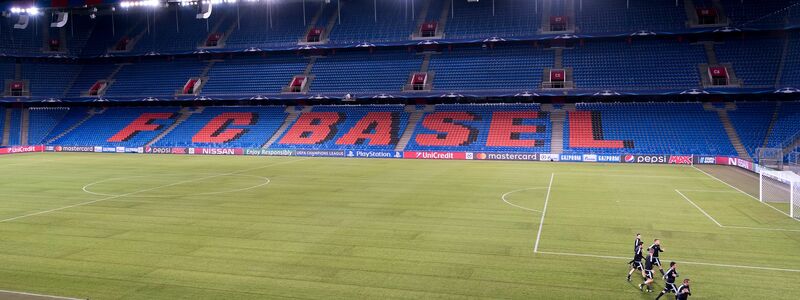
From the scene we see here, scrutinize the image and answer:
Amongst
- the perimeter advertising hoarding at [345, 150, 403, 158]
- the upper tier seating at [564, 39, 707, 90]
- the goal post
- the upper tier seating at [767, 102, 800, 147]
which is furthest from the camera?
the upper tier seating at [564, 39, 707, 90]

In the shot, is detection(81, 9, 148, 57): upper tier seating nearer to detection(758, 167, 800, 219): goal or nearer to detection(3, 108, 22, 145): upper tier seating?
detection(3, 108, 22, 145): upper tier seating

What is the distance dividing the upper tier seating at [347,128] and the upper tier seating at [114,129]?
16.0 meters

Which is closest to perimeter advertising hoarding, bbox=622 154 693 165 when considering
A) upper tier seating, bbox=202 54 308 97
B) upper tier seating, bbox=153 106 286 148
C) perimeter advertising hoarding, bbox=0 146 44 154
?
upper tier seating, bbox=153 106 286 148

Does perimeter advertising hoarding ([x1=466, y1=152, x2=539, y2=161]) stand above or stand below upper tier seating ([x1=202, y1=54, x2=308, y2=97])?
below

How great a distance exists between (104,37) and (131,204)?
189 feet

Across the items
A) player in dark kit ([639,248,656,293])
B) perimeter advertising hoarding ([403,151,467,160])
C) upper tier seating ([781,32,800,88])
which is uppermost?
upper tier seating ([781,32,800,88])

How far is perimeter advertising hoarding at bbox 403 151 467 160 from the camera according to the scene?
4822 centimetres

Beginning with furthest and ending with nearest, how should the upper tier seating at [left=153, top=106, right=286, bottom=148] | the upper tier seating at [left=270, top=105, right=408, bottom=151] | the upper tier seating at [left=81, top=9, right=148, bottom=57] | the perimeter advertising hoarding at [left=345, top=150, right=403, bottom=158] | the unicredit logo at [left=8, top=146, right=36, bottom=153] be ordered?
the upper tier seating at [left=81, top=9, right=148, bottom=57] → the unicredit logo at [left=8, top=146, right=36, bottom=153] → the upper tier seating at [left=153, top=106, right=286, bottom=148] → the upper tier seating at [left=270, top=105, right=408, bottom=151] → the perimeter advertising hoarding at [left=345, top=150, right=403, bottom=158]

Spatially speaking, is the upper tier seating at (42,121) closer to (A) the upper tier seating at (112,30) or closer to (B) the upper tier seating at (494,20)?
(A) the upper tier seating at (112,30)

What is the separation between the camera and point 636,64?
5378cm

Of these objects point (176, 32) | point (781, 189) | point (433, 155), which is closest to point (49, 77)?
point (176, 32)

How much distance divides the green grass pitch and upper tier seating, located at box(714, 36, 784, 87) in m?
21.8

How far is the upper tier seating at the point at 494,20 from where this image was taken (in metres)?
58.5

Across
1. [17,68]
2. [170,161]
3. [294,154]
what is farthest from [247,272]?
[17,68]
